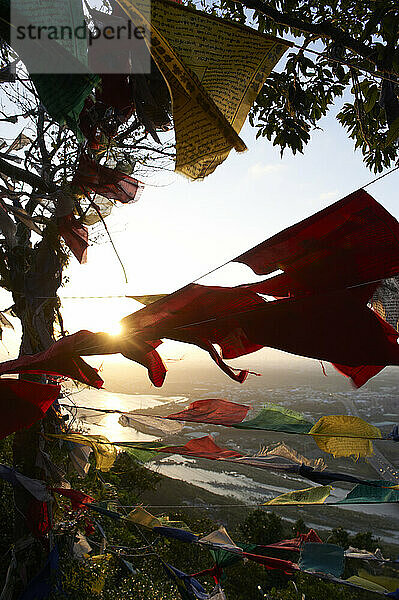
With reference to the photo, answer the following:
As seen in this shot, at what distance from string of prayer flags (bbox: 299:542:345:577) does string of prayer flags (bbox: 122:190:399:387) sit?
78.1 inches

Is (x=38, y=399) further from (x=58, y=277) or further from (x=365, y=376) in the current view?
(x=58, y=277)

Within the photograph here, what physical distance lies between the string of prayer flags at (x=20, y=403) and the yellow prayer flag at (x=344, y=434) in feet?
4.00

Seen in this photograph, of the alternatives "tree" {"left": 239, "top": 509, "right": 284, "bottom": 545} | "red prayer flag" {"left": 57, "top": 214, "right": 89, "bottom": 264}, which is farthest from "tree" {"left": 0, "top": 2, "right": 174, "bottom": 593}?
"tree" {"left": 239, "top": 509, "right": 284, "bottom": 545}

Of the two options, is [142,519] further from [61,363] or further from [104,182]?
[104,182]

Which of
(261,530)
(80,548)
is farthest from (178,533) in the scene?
(261,530)

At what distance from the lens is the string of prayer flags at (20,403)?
141cm

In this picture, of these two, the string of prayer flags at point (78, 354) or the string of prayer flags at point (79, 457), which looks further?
the string of prayer flags at point (79, 457)

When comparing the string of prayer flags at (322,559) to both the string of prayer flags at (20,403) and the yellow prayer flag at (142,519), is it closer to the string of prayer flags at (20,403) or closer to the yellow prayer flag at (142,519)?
the yellow prayer flag at (142,519)

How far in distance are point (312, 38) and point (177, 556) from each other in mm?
13514

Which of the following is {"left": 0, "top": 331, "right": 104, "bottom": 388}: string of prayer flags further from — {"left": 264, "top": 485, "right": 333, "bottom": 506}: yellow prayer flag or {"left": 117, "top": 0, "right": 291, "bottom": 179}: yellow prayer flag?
{"left": 264, "top": 485, "right": 333, "bottom": 506}: yellow prayer flag

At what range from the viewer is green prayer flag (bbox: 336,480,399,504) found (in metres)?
1.69

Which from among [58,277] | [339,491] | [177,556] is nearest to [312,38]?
[58,277]

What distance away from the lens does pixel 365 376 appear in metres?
1.50

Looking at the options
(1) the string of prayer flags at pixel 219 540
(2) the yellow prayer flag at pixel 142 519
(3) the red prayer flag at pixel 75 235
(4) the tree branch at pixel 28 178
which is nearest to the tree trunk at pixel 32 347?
(3) the red prayer flag at pixel 75 235
